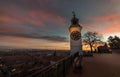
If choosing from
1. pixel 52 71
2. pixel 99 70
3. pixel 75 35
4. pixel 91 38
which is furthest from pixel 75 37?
pixel 91 38

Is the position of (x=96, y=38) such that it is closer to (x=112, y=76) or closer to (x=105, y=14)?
(x=105, y=14)

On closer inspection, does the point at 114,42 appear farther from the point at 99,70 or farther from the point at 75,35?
the point at 99,70

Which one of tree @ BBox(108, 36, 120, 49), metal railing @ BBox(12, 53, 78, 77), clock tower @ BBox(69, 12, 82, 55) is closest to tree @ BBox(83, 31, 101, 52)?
tree @ BBox(108, 36, 120, 49)

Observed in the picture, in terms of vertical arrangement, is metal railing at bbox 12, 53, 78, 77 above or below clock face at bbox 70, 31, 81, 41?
below

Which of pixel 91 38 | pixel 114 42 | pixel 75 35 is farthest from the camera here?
pixel 114 42

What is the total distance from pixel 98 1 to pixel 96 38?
861 inches

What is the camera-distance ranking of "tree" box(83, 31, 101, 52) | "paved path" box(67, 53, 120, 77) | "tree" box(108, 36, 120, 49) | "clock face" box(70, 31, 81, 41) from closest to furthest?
1. "paved path" box(67, 53, 120, 77)
2. "clock face" box(70, 31, 81, 41)
3. "tree" box(83, 31, 101, 52)
4. "tree" box(108, 36, 120, 49)

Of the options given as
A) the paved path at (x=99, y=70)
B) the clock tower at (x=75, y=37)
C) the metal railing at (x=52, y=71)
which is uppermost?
the clock tower at (x=75, y=37)

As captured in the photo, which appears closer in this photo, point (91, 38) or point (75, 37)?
point (75, 37)

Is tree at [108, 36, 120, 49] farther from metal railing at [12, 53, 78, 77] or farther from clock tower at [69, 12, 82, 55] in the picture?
metal railing at [12, 53, 78, 77]

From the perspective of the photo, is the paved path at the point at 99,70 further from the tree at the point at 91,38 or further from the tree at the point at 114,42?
the tree at the point at 114,42

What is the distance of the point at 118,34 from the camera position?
136 feet

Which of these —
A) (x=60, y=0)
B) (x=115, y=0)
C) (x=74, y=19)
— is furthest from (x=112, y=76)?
(x=74, y=19)

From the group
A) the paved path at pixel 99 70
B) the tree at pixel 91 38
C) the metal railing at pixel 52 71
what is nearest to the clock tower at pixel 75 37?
the paved path at pixel 99 70
